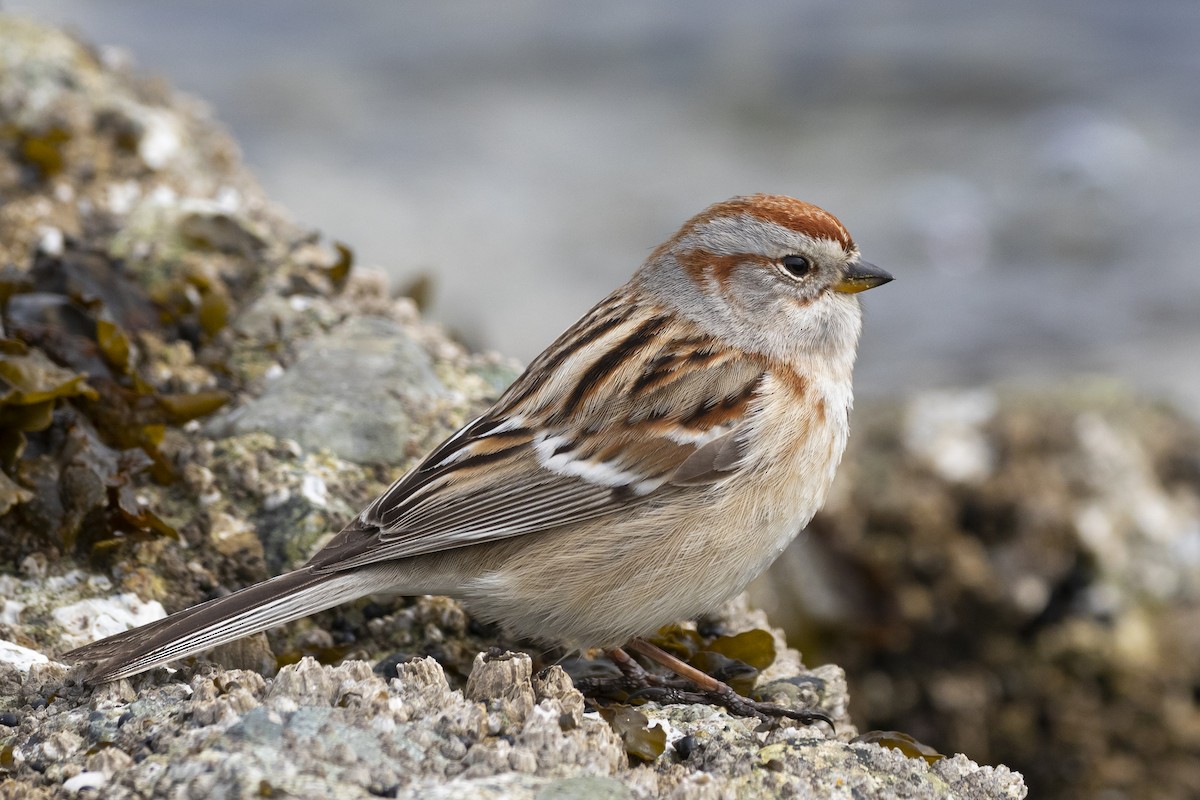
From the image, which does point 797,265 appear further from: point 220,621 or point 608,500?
point 220,621

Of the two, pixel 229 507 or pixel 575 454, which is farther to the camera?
pixel 229 507

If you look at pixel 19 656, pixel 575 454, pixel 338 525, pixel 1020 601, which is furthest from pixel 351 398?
pixel 1020 601

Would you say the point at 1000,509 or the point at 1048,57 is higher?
the point at 1048,57

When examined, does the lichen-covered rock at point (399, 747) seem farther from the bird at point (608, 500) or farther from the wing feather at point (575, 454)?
the wing feather at point (575, 454)

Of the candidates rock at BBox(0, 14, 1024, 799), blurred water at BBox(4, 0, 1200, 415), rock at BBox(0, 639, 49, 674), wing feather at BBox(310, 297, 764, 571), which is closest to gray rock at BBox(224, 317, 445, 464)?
rock at BBox(0, 14, 1024, 799)

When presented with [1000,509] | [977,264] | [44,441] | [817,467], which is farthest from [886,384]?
[44,441]

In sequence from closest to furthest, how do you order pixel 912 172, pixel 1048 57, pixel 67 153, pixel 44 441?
pixel 44 441 → pixel 67 153 → pixel 912 172 → pixel 1048 57

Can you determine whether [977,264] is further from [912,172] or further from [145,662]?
[145,662]
